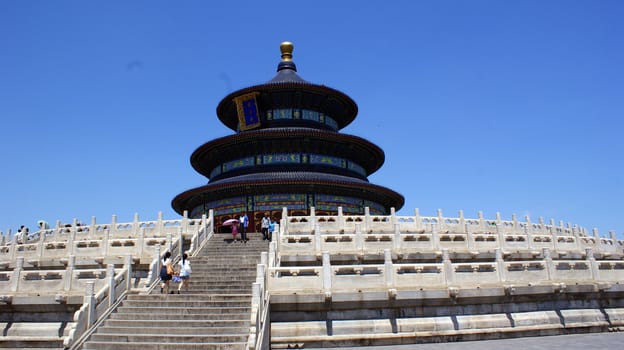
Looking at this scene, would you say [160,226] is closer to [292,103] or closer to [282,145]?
[282,145]

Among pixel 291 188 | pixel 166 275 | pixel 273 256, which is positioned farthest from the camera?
pixel 291 188

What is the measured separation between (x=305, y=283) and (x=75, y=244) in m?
11.5

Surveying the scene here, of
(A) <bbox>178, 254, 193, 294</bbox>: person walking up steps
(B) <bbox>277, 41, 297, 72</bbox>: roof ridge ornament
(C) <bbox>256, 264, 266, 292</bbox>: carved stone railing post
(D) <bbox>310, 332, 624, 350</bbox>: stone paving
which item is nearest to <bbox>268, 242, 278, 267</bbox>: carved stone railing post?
(C) <bbox>256, 264, 266, 292</bbox>: carved stone railing post

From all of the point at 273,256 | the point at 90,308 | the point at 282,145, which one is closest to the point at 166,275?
the point at 90,308

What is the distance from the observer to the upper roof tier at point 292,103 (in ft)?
132

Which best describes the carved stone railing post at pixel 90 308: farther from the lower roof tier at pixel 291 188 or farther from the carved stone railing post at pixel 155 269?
the lower roof tier at pixel 291 188

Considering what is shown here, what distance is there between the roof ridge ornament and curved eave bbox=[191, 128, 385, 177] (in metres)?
11.6

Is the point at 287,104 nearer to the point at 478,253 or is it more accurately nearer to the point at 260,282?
the point at 478,253

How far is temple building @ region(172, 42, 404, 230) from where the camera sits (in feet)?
113

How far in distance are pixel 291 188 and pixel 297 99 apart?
9.98 metres

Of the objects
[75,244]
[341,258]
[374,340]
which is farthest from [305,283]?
[75,244]

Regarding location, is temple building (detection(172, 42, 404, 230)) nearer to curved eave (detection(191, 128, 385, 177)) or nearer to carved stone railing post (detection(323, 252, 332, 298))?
curved eave (detection(191, 128, 385, 177))

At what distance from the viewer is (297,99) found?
41281 millimetres

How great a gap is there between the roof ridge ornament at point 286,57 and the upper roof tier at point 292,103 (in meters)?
2.83
